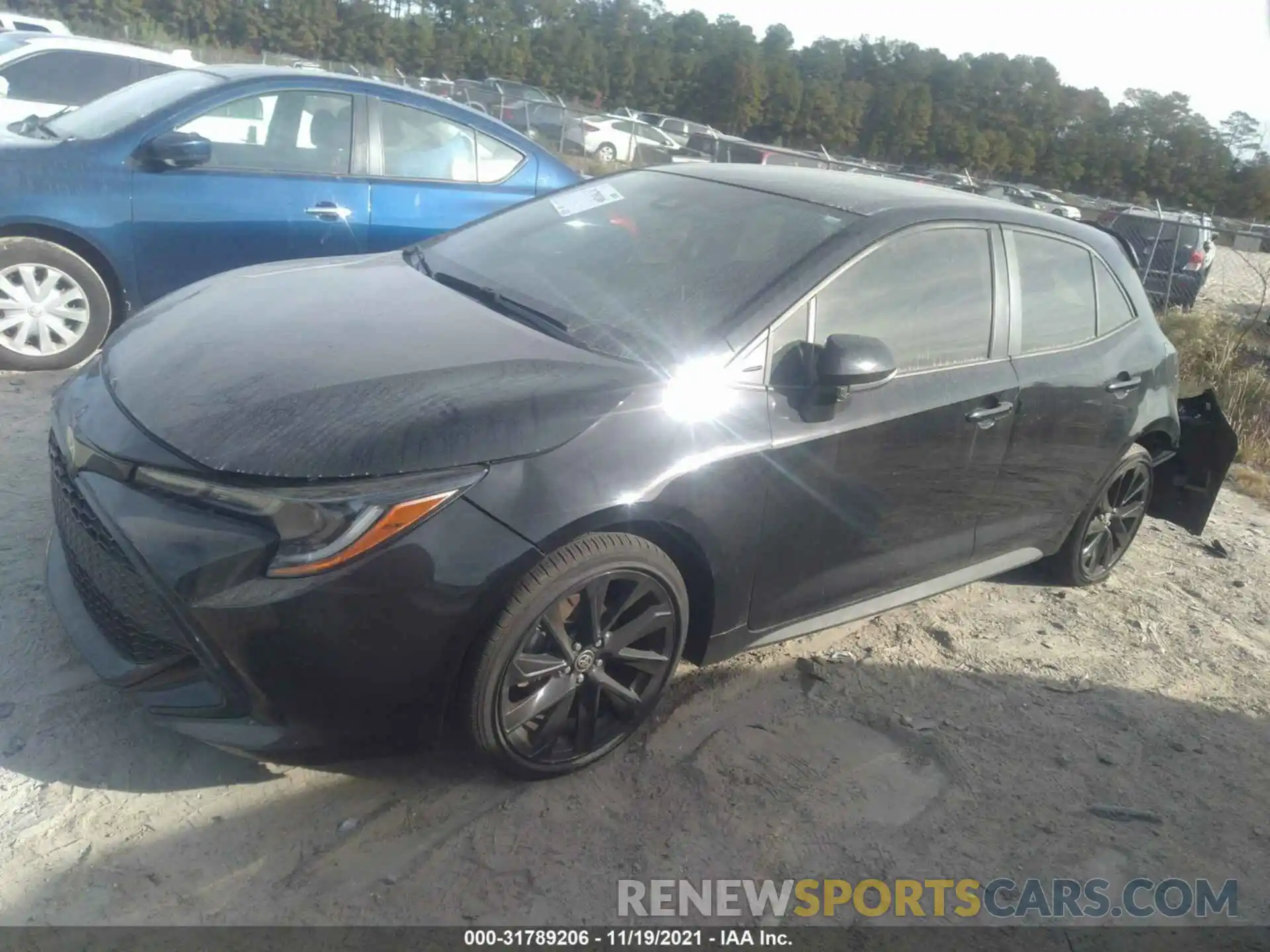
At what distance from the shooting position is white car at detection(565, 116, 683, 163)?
22.7 meters

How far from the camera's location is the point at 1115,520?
15.4 ft

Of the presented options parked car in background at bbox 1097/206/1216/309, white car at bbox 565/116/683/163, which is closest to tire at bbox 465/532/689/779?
parked car in background at bbox 1097/206/1216/309

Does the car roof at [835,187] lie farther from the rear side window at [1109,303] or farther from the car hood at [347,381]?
the car hood at [347,381]

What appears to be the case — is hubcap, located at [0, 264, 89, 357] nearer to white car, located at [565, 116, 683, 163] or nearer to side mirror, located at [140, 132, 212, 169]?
side mirror, located at [140, 132, 212, 169]

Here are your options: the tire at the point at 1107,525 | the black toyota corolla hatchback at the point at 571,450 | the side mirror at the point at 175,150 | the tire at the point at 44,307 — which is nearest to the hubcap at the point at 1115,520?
the tire at the point at 1107,525

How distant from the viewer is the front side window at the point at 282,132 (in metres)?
5.33

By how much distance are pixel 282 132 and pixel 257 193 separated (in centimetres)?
45

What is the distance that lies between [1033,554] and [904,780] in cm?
147

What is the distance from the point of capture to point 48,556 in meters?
3.00

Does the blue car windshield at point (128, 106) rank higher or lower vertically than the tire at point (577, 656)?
higher

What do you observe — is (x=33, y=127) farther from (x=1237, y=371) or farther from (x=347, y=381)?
(x=1237, y=371)

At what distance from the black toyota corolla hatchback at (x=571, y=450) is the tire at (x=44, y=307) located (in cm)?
186

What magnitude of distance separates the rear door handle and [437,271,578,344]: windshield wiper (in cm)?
Answer: 235

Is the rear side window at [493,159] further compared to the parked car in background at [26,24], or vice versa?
the parked car in background at [26,24]
